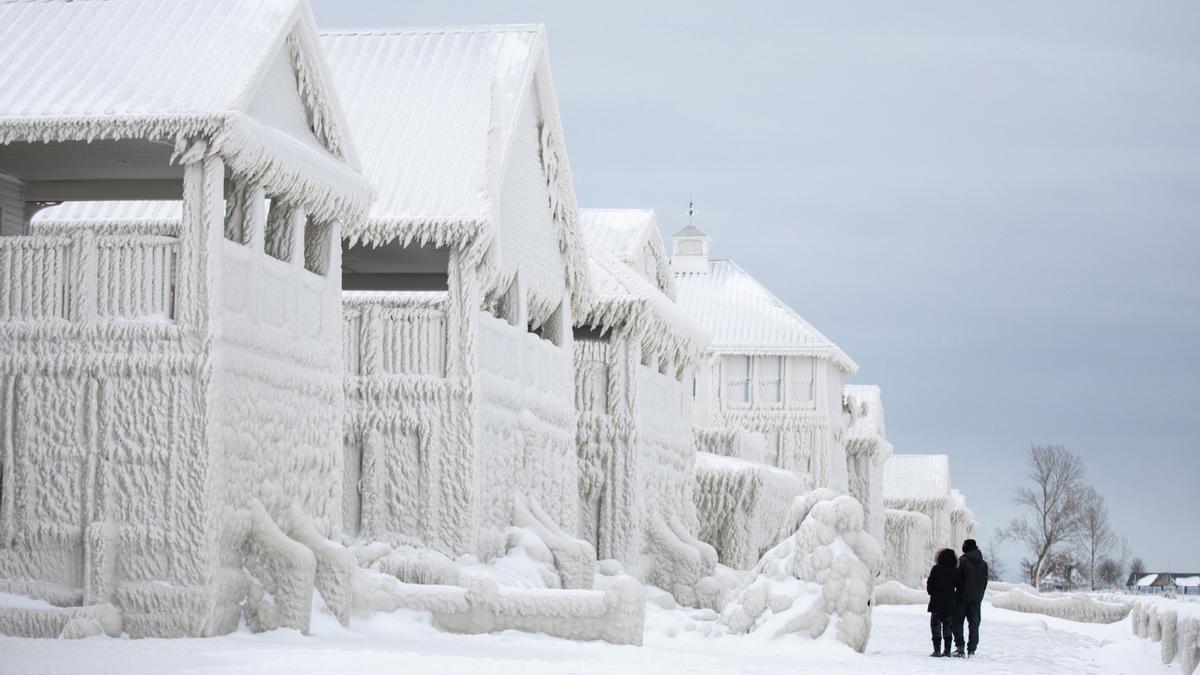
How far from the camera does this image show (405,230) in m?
24.9

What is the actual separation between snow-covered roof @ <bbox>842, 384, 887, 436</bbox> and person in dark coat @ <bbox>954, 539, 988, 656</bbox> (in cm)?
3340

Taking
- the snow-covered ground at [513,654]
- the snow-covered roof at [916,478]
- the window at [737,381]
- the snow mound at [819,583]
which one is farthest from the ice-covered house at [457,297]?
the snow-covered roof at [916,478]

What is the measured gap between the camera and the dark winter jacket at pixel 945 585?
76.9 feet

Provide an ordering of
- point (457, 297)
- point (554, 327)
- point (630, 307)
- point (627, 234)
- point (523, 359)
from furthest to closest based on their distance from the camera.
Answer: point (627, 234) → point (630, 307) → point (554, 327) → point (523, 359) → point (457, 297)

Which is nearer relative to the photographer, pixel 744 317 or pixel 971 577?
pixel 971 577

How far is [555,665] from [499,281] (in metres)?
10.9

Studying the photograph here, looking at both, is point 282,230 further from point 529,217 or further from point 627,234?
point 627,234

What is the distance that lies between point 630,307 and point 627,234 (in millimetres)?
5042

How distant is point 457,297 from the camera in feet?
83.6

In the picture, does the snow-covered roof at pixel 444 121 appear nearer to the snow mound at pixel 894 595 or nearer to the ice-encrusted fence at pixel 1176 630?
the ice-encrusted fence at pixel 1176 630

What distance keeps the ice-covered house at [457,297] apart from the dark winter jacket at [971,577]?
5.84m

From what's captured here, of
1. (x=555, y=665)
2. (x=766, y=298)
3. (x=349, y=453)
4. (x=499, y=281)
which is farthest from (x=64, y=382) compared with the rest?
(x=766, y=298)

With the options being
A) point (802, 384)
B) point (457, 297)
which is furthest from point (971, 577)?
point (802, 384)

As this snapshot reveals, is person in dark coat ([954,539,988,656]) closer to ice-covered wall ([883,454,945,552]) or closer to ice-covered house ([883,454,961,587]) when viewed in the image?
ice-covered house ([883,454,961,587])
